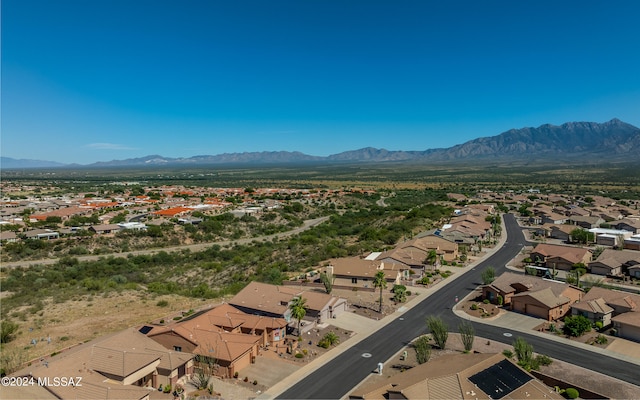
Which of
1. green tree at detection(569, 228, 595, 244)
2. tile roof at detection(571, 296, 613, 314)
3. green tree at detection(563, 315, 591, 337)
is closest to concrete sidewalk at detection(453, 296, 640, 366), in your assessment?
green tree at detection(563, 315, 591, 337)

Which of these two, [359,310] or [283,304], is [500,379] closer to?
[359,310]

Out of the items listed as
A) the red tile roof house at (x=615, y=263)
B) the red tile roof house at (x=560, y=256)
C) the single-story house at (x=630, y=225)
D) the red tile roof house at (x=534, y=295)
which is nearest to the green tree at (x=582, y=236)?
the single-story house at (x=630, y=225)

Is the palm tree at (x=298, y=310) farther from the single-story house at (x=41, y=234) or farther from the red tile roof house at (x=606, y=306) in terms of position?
the single-story house at (x=41, y=234)

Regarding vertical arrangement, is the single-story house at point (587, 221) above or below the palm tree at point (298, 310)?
below

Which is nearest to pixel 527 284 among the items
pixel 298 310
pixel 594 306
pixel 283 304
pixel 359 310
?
pixel 594 306

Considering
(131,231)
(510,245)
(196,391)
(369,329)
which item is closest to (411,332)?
(369,329)
